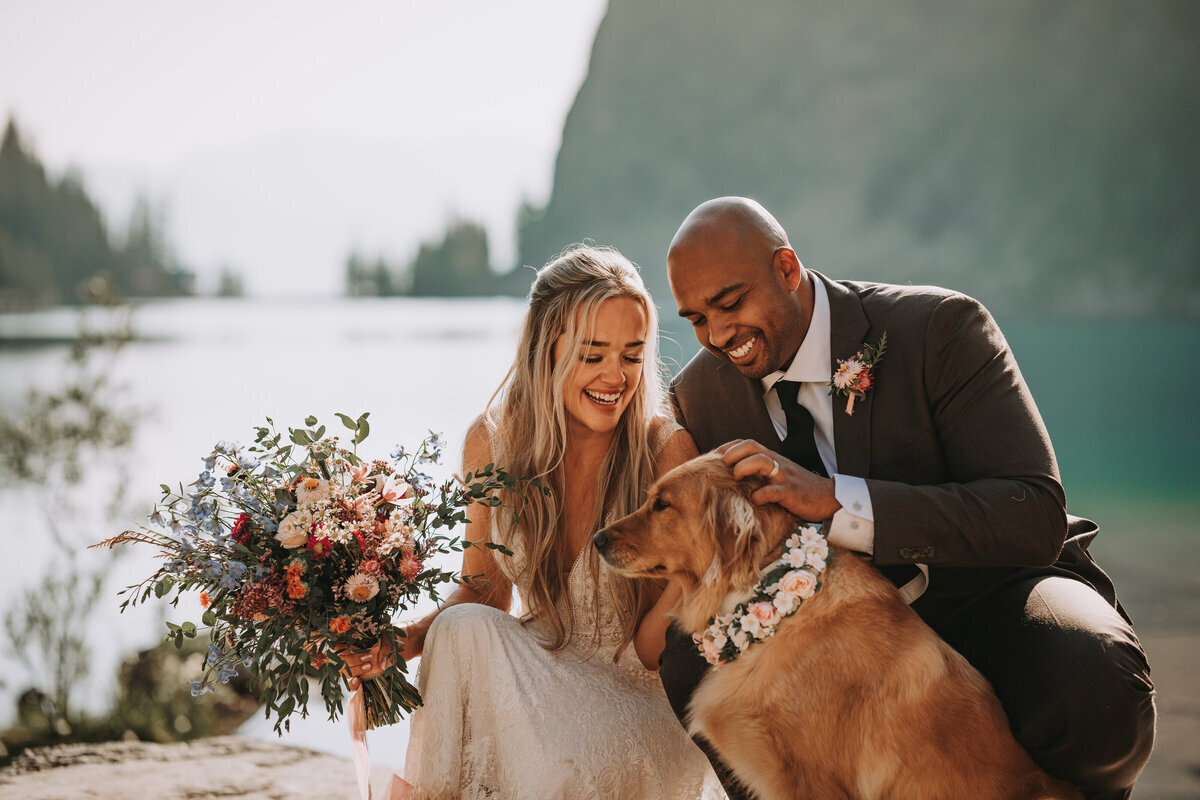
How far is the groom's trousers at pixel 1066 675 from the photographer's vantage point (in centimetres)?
217

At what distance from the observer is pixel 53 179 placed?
1160 centimetres

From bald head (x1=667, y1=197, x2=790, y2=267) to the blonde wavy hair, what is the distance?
1.03 feet

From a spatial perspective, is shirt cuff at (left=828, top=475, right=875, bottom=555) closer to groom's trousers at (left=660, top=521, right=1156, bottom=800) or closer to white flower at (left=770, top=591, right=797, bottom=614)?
white flower at (left=770, top=591, right=797, bottom=614)

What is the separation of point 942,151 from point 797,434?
1122 inches

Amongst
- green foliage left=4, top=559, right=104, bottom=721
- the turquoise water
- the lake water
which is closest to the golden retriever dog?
the lake water

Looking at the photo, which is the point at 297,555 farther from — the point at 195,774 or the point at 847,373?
the point at 195,774

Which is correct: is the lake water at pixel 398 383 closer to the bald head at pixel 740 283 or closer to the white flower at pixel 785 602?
the bald head at pixel 740 283

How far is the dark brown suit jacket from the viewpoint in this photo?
2.31 metres

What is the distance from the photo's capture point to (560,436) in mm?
3117

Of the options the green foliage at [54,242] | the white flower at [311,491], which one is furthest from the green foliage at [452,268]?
the white flower at [311,491]

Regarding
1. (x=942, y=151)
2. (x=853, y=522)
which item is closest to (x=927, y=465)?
(x=853, y=522)

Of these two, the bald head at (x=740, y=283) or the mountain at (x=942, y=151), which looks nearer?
the bald head at (x=740, y=283)

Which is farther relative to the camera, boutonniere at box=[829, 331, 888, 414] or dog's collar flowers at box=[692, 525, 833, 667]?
boutonniere at box=[829, 331, 888, 414]

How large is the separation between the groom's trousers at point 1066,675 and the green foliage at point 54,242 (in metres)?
11.5
